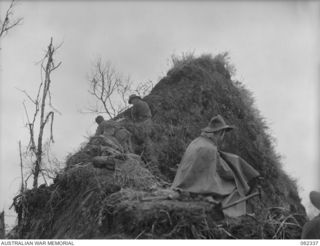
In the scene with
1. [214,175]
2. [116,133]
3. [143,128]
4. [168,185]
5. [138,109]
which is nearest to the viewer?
[214,175]

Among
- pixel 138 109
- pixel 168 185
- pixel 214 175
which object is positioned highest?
pixel 138 109

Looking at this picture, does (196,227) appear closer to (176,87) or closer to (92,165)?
(92,165)

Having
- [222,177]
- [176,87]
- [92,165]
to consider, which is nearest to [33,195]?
[92,165]

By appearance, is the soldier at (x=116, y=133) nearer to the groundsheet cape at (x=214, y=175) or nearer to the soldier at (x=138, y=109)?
the soldier at (x=138, y=109)

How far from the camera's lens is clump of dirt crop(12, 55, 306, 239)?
16.9 meters

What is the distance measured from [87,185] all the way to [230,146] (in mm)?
5185

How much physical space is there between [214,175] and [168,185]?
172cm

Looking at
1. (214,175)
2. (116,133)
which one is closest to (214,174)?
(214,175)

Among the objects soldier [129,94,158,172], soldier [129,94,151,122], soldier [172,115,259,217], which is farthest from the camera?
soldier [129,94,151,122]

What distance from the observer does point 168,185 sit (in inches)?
758

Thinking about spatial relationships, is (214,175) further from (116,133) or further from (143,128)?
(143,128)

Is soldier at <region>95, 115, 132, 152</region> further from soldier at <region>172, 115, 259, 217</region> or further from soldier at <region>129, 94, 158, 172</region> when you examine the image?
soldier at <region>172, 115, 259, 217</region>

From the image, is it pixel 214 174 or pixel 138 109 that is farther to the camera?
pixel 138 109

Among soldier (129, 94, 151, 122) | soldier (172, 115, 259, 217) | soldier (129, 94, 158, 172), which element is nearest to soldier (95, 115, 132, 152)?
soldier (129, 94, 158, 172)
